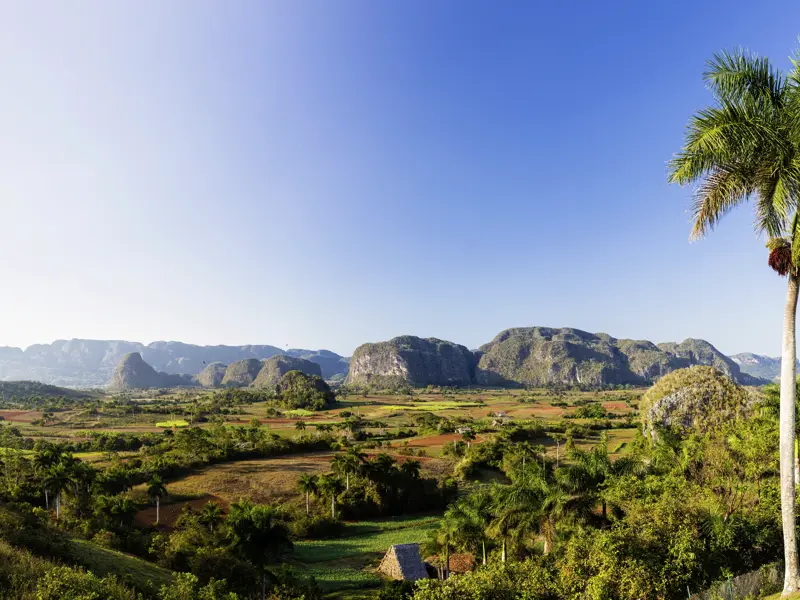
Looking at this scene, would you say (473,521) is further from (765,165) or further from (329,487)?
(765,165)

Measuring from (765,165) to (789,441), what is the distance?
626 cm

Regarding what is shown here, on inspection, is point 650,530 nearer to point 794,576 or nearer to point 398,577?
point 794,576

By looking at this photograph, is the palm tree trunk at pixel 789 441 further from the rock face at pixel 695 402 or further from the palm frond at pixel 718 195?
the rock face at pixel 695 402

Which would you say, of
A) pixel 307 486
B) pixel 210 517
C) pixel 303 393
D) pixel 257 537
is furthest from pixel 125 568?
pixel 303 393

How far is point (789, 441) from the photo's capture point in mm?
10117

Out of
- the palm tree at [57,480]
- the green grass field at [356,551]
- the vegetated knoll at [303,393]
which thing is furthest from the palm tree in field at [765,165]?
the vegetated knoll at [303,393]

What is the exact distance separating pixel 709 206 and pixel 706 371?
129 ft

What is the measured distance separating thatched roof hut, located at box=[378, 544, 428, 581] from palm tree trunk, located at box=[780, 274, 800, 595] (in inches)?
753

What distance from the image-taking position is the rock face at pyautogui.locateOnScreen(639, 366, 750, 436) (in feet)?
124

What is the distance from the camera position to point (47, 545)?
15.9 meters

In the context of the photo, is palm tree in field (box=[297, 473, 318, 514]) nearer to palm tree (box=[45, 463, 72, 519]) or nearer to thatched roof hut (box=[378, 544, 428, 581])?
thatched roof hut (box=[378, 544, 428, 581])

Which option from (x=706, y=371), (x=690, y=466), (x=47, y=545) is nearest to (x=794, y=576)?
(x=690, y=466)

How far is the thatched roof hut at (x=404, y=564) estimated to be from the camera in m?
25.2

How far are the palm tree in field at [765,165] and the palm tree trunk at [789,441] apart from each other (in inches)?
0.7
